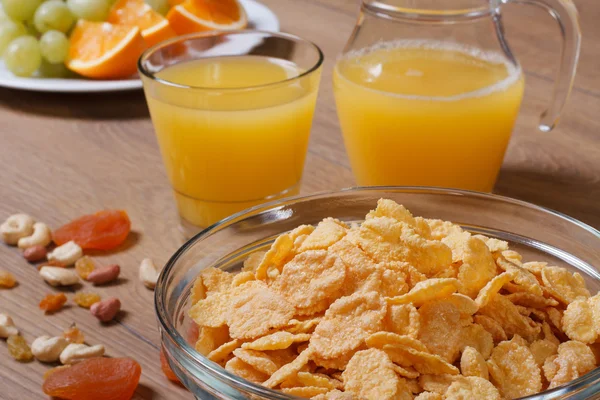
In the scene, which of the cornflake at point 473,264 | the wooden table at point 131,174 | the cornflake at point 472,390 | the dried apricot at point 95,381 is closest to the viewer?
the cornflake at point 472,390

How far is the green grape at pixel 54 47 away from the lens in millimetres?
1520

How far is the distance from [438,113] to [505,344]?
47 cm

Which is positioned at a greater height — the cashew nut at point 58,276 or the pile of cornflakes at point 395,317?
the pile of cornflakes at point 395,317

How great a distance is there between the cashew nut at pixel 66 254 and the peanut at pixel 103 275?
0.15 ft

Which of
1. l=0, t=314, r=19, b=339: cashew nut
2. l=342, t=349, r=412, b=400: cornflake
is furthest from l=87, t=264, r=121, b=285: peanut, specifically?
l=342, t=349, r=412, b=400: cornflake

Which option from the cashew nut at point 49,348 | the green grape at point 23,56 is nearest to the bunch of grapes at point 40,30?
the green grape at point 23,56

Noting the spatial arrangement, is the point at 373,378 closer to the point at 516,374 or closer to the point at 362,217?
the point at 516,374

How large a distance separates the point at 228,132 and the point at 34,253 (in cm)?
30

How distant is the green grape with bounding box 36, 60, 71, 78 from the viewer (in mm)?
1561

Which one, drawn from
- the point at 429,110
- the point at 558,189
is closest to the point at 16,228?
the point at 429,110

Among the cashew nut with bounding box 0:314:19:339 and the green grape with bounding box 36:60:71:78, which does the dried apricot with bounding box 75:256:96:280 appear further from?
the green grape with bounding box 36:60:71:78

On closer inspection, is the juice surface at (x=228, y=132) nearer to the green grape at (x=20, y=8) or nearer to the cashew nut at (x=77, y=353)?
the cashew nut at (x=77, y=353)

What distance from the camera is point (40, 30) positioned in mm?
1588

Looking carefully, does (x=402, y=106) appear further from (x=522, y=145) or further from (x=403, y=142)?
(x=522, y=145)
